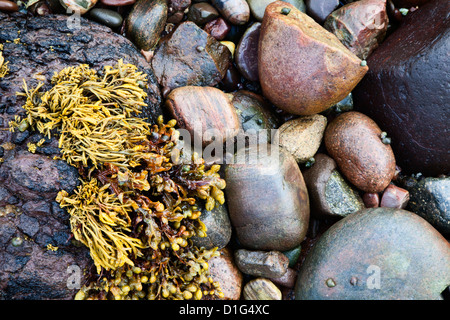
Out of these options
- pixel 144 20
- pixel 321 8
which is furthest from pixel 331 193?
pixel 144 20

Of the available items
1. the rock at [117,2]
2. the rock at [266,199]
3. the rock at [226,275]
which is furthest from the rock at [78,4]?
the rock at [226,275]

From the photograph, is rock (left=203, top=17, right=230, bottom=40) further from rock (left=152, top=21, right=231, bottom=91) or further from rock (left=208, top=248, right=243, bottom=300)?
rock (left=208, top=248, right=243, bottom=300)

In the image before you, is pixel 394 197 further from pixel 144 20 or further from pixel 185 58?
pixel 144 20

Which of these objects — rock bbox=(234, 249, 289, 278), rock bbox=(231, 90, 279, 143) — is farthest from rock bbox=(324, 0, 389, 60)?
rock bbox=(234, 249, 289, 278)

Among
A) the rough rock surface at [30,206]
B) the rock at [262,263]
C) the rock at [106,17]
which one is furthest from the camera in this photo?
the rock at [106,17]

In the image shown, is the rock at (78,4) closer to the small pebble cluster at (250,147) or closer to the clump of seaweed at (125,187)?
the small pebble cluster at (250,147)

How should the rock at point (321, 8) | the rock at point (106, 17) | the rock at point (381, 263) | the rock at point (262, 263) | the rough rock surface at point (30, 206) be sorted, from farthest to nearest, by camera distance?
1. the rock at point (321, 8)
2. the rock at point (106, 17)
3. the rock at point (262, 263)
4. the rock at point (381, 263)
5. the rough rock surface at point (30, 206)
